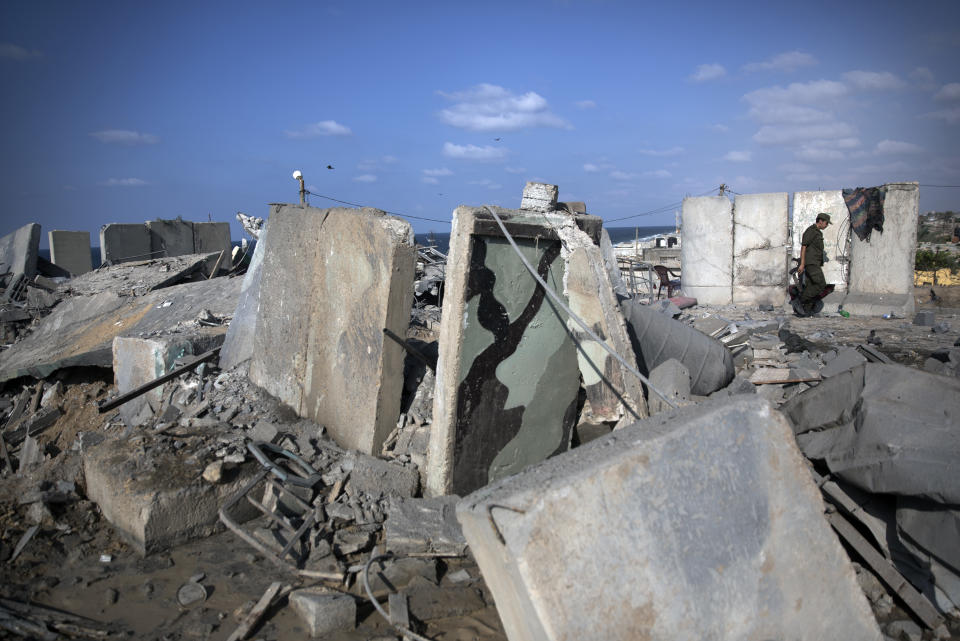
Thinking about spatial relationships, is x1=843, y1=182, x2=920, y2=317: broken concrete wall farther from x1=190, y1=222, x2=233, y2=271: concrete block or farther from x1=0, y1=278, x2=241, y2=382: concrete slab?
x1=190, y1=222, x2=233, y2=271: concrete block

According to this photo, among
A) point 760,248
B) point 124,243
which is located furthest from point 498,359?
point 124,243

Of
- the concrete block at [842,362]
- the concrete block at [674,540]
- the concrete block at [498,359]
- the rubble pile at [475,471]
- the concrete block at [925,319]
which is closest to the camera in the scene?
the concrete block at [674,540]

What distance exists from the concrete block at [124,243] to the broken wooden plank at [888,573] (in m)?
→ 13.5

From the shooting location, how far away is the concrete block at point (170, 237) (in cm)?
1373

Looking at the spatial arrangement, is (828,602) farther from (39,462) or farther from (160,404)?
(39,462)

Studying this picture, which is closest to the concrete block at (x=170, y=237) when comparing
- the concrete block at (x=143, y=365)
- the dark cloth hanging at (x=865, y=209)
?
the concrete block at (x=143, y=365)

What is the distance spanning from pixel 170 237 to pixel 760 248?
494 inches

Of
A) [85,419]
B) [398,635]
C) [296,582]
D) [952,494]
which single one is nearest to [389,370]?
[296,582]

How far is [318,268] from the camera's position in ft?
15.4

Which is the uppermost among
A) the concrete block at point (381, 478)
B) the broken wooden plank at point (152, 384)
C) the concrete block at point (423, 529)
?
the broken wooden plank at point (152, 384)

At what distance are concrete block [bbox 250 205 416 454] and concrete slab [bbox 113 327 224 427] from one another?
2.40ft

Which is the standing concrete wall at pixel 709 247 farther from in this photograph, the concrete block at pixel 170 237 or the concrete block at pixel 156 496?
the concrete block at pixel 170 237

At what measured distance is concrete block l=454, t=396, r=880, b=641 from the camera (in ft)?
6.09

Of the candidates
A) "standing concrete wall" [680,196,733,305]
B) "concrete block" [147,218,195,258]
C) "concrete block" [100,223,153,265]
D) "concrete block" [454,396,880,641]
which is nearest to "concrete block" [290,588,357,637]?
"concrete block" [454,396,880,641]
